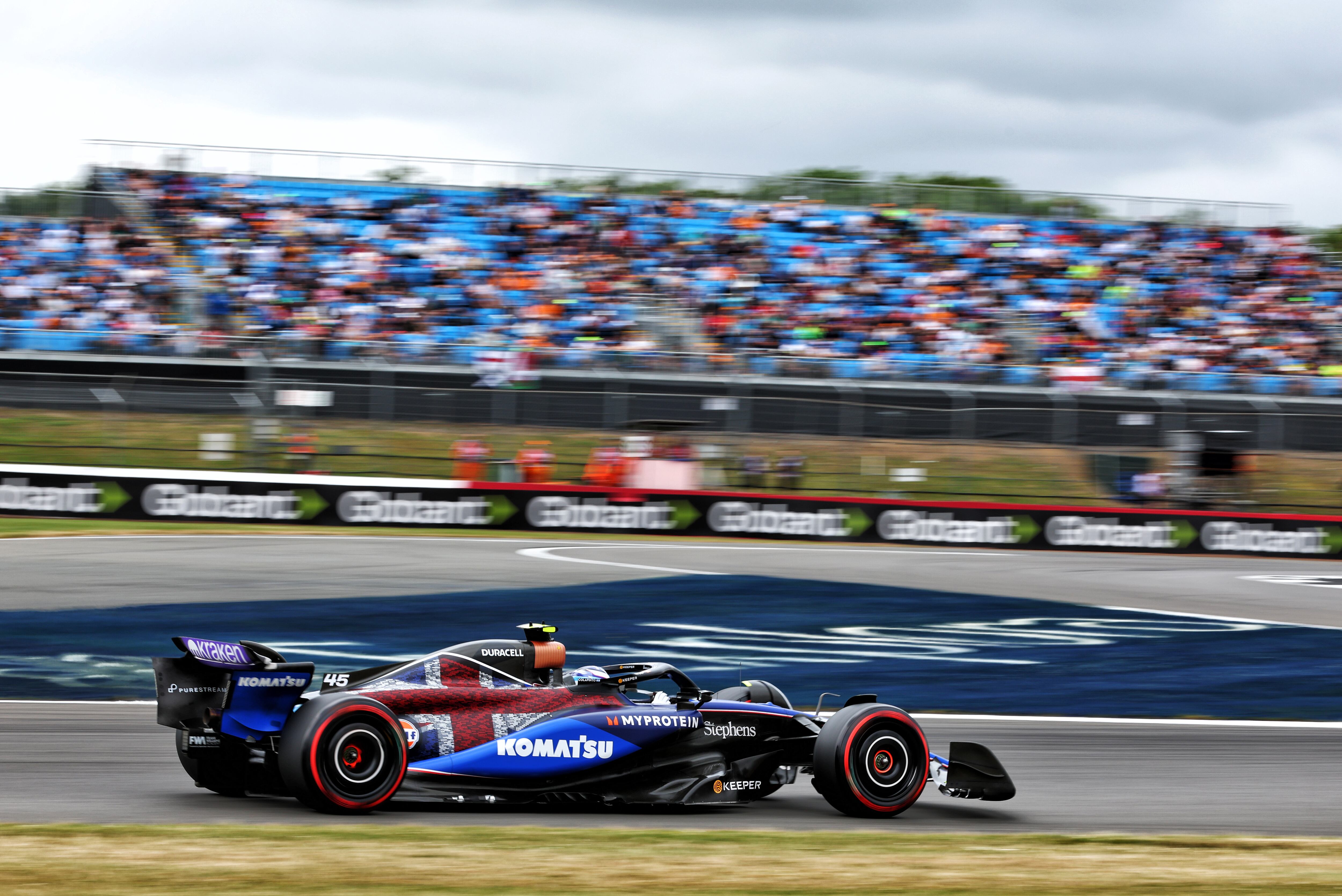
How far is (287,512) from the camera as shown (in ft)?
66.7

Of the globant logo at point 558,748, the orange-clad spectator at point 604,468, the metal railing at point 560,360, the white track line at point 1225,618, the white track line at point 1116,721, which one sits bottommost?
the white track line at point 1116,721

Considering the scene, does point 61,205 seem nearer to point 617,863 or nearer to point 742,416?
point 742,416

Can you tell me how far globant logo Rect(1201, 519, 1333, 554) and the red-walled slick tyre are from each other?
1860 cm

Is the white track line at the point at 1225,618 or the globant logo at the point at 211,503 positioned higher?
the globant logo at the point at 211,503

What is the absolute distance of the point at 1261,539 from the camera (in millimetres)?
22562

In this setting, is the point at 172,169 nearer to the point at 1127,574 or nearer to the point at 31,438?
the point at 31,438

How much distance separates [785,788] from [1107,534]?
15.1 meters

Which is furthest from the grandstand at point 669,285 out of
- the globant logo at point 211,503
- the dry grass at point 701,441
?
the globant logo at point 211,503

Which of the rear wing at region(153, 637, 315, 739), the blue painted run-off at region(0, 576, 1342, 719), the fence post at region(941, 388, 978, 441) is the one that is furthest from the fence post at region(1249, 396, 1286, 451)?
the rear wing at region(153, 637, 315, 739)

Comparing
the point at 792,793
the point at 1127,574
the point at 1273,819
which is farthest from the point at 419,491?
the point at 1273,819

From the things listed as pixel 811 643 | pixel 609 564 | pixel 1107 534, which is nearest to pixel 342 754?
pixel 811 643

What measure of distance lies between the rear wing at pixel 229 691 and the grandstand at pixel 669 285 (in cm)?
1666

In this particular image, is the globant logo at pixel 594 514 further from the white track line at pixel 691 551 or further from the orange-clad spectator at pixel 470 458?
the white track line at pixel 691 551

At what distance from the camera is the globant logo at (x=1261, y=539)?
22.5 meters
